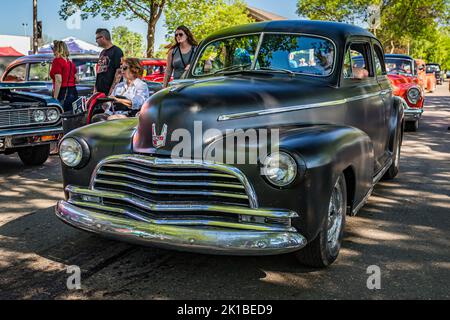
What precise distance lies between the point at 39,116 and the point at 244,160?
5.17 meters

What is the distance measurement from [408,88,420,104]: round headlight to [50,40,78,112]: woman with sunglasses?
22.3 ft

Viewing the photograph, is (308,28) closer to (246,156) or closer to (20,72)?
(246,156)

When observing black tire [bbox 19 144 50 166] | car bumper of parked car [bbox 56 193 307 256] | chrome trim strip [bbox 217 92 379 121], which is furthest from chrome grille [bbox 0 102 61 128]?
chrome trim strip [bbox 217 92 379 121]

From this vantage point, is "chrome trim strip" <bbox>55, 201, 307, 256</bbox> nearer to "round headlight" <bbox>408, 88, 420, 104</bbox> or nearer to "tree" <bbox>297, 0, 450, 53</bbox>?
"round headlight" <bbox>408, 88, 420, 104</bbox>

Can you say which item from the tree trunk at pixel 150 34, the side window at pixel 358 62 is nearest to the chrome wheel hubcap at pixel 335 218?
the side window at pixel 358 62

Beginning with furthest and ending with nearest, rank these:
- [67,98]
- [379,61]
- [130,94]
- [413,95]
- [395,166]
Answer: [413,95], [67,98], [395,166], [130,94], [379,61]

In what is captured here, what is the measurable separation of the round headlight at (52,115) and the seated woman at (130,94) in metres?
1.65

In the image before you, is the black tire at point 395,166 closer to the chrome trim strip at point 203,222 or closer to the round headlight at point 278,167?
the round headlight at point 278,167

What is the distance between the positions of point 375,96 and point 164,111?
244 centimetres

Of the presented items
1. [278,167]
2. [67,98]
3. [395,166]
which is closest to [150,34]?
[67,98]

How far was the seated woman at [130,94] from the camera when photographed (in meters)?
6.30

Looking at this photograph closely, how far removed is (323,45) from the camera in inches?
183

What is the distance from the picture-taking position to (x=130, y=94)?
642cm
